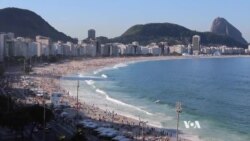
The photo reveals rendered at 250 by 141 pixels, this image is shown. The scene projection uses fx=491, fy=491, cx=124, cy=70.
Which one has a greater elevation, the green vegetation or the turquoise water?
the green vegetation

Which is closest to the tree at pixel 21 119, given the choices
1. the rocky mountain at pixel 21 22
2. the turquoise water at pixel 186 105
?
the turquoise water at pixel 186 105

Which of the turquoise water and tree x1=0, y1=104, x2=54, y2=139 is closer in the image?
tree x1=0, y1=104, x2=54, y2=139

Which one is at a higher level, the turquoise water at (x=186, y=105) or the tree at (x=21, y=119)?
the tree at (x=21, y=119)

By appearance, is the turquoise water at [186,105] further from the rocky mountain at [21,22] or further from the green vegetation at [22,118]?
the rocky mountain at [21,22]

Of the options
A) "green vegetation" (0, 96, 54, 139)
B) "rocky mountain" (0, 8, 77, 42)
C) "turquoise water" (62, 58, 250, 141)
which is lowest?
"turquoise water" (62, 58, 250, 141)

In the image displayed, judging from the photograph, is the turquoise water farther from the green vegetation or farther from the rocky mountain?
the rocky mountain

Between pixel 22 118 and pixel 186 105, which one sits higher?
pixel 22 118

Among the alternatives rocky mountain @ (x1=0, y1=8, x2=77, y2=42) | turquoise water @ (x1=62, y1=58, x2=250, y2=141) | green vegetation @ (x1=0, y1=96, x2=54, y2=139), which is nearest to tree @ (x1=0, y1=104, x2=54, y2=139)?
green vegetation @ (x1=0, y1=96, x2=54, y2=139)

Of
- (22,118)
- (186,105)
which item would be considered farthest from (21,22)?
(22,118)

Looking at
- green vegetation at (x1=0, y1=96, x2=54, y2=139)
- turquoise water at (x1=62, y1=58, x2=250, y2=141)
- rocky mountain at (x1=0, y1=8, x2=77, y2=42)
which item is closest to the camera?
green vegetation at (x1=0, y1=96, x2=54, y2=139)

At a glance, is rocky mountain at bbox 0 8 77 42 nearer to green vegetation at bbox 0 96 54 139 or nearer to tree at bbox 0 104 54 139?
green vegetation at bbox 0 96 54 139

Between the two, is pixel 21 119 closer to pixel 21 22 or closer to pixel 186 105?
pixel 186 105

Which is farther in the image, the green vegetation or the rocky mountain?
the rocky mountain

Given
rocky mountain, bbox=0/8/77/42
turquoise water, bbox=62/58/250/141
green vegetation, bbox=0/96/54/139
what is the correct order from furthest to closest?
rocky mountain, bbox=0/8/77/42 → turquoise water, bbox=62/58/250/141 → green vegetation, bbox=0/96/54/139
